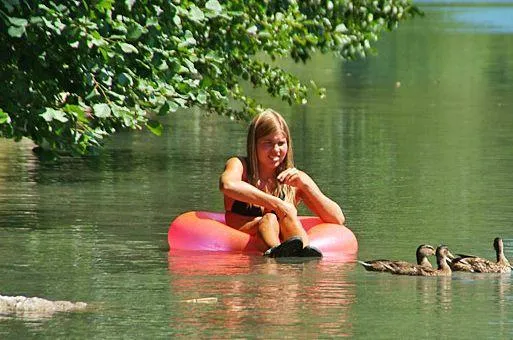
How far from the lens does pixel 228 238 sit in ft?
50.3

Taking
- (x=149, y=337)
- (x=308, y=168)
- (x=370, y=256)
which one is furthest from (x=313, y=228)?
(x=308, y=168)

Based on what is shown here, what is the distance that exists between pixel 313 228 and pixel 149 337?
4.34 meters

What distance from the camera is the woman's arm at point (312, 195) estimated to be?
15.4 metres

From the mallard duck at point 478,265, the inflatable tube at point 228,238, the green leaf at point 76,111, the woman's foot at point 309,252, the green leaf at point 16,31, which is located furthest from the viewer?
the inflatable tube at point 228,238

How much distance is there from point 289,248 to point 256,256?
36 cm

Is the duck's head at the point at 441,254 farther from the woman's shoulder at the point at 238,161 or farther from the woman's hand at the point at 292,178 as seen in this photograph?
the woman's shoulder at the point at 238,161

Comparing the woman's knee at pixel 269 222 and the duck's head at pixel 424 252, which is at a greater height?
the woman's knee at pixel 269 222

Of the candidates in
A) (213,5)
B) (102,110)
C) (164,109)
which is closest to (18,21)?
(102,110)

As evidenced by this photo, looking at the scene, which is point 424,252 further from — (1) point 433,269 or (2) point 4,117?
(2) point 4,117

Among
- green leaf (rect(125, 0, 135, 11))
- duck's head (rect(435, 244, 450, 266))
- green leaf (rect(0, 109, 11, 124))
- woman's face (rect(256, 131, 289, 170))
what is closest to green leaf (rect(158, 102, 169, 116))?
green leaf (rect(125, 0, 135, 11))

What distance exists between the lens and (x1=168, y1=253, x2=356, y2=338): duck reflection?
1174 centimetres

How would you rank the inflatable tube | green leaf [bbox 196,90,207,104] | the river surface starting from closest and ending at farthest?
the river surface < the inflatable tube < green leaf [bbox 196,90,207,104]

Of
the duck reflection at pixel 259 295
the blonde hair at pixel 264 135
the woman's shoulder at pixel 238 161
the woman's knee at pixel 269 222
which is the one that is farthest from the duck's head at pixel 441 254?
the woman's shoulder at pixel 238 161

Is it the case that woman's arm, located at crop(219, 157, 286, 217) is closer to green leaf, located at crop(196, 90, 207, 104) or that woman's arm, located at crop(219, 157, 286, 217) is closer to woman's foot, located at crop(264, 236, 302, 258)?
woman's foot, located at crop(264, 236, 302, 258)
